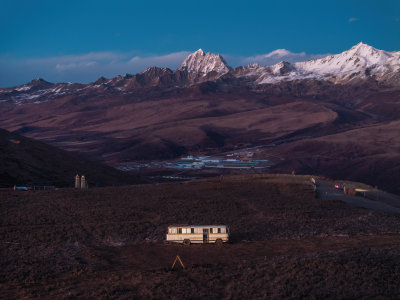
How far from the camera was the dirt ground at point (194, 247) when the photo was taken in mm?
14594

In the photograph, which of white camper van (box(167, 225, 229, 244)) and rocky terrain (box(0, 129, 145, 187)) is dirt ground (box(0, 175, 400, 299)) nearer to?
white camper van (box(167, 225, 229, 244))

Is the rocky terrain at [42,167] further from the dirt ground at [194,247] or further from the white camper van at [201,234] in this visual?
the white camper van at [201,234]

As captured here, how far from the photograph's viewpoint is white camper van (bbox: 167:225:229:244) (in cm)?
2153

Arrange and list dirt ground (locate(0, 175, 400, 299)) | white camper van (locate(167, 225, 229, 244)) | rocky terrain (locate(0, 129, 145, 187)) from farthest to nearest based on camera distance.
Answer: rocky terrain (locate(0, 129, 145, 187)) → white camper van (locate(167, 225, 229, 244)) → dirt ground (locate(0, 175, 400, 299))

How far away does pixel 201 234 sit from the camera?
21484mm

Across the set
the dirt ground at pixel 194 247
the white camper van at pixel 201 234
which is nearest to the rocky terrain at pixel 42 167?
the dirt ground at pixel 194 247

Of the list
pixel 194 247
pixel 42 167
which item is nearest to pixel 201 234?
pixel 194 247

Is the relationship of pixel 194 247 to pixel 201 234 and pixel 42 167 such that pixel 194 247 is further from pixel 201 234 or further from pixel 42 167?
pixel 42 167

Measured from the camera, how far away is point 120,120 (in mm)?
193500

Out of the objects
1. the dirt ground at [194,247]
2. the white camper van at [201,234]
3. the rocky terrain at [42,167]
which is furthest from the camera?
the rocky terrain at [42,167]

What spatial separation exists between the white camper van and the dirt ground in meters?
0.53

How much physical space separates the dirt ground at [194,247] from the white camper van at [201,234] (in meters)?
0.53

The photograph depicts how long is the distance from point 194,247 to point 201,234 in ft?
2.47

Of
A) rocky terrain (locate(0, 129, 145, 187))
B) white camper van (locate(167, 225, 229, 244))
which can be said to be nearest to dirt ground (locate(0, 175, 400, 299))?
white camper van (locate(167, 225, 229, 244))
